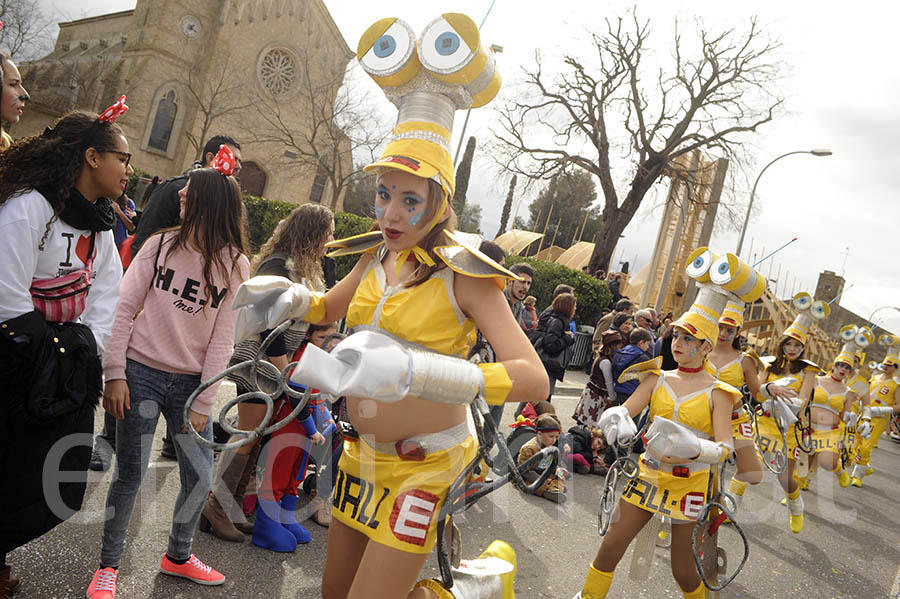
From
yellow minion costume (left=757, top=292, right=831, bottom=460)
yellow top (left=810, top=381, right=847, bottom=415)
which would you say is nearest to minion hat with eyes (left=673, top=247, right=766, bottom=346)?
yellow minion costume (left=757, top=292, right=831, bottom=460)

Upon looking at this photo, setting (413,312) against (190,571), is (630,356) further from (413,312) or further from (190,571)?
(413,312)

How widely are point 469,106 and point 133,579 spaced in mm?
2686

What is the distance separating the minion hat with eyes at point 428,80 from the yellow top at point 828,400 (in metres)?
7.55

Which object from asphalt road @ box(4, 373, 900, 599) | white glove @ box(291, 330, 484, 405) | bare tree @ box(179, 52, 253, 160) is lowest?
asphalt road @ box(4, 373, 900, 599)

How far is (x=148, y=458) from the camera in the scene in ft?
9.16

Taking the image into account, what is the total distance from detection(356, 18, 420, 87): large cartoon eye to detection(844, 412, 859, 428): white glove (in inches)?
324

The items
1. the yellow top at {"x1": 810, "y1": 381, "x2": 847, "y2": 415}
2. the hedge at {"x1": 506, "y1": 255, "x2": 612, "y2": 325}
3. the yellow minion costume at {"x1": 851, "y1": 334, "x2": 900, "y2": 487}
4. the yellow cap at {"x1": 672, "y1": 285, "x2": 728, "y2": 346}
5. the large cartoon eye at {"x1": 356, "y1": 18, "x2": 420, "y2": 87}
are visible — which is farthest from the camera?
the hedge at {"x1": 506, "y1": 255, "x2": 612, "y2": 325}

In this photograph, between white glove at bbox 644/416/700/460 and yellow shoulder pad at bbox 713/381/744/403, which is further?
yellow shoulder pad at bbox 713/381/744/403

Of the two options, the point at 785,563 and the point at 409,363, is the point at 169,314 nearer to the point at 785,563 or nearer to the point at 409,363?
the point at 409,363

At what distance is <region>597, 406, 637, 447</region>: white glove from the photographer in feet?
10.7

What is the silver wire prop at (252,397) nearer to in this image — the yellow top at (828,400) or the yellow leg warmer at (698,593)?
the yellow leg warmer at (698,593)

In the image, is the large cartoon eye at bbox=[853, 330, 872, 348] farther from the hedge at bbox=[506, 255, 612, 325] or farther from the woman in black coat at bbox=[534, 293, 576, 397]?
the hedge at bbox=[506, 255, 612, 325]

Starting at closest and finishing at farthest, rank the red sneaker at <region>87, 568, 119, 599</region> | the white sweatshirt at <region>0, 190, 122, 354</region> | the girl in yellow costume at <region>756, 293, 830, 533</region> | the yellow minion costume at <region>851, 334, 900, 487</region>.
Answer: the white sweatshirt at <region>0, 190, 122, 354</region>
the red sneaker at <region>87, 568, 119, 599</region>
the girl in yellow costume at <region>756, 293, 830, 533</region>
the yellow minion costume at <region>851, 334, 900, 487</region>

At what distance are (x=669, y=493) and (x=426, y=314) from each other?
2231 mm
